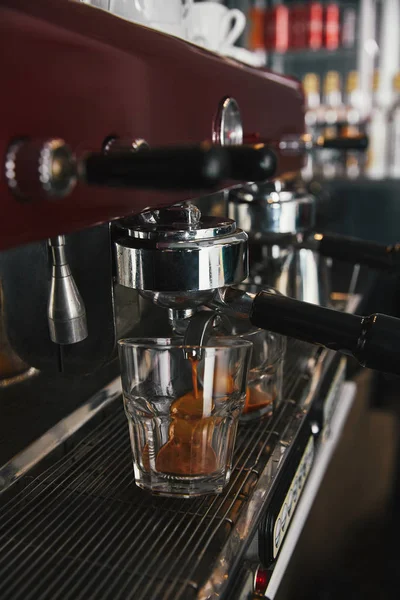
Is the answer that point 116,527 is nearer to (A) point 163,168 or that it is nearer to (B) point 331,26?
(A) point 163,168

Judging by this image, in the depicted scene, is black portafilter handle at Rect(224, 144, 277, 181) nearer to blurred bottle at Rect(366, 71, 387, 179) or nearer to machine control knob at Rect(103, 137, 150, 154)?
machine control knob at Rect(103, 137, 150, 154)

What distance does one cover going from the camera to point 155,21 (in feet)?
2.10

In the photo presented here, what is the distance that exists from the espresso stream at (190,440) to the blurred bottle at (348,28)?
121 inches

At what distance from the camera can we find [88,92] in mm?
421

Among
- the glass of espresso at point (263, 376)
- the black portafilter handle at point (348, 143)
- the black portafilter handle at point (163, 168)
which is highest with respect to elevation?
the black portafilter handle at point (348, 143)

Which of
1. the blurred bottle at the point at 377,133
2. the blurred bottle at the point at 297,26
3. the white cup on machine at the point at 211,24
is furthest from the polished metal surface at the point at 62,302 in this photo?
the blurred bottle at the point at 297,26

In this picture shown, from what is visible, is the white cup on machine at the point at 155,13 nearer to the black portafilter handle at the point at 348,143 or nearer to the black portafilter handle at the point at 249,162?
the black portafilter handle at the point at 249,162

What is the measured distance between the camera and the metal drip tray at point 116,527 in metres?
0.47

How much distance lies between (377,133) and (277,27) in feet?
2.37

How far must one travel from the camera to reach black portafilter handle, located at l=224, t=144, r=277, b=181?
0.35 m

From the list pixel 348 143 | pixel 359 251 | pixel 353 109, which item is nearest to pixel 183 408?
pixel 359 251

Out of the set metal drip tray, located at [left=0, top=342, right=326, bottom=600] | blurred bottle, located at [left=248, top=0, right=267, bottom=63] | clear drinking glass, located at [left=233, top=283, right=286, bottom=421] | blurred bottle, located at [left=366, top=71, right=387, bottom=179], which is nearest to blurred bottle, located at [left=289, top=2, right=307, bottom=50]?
blurred bottle, located at [left=248, top=0, right=267, bottom=63]

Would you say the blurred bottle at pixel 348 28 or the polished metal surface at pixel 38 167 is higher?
the blurred bottle at pixel 348 28

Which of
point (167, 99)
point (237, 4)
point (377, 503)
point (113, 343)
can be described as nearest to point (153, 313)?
point (113, 343)
